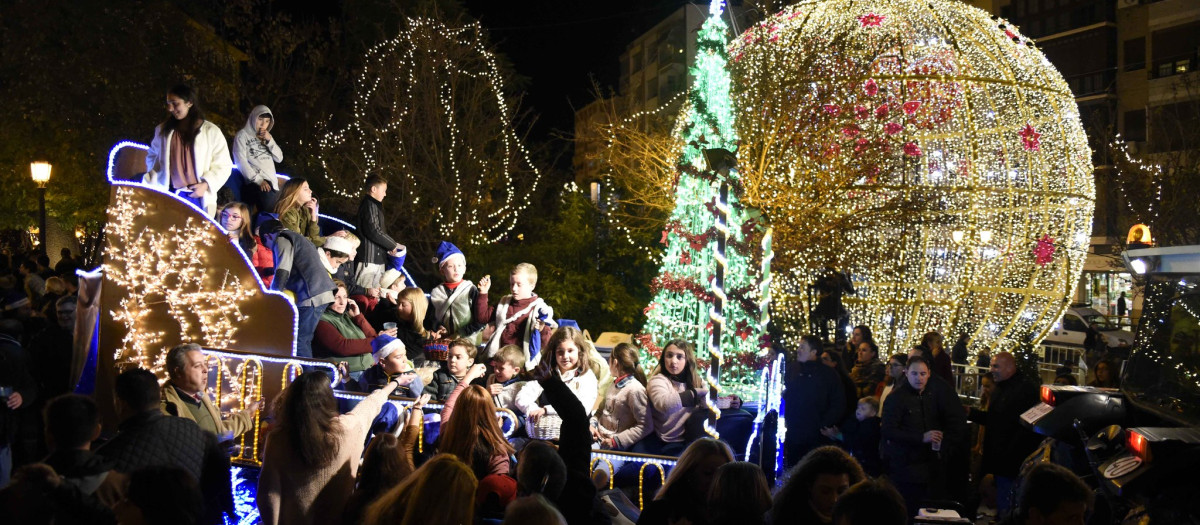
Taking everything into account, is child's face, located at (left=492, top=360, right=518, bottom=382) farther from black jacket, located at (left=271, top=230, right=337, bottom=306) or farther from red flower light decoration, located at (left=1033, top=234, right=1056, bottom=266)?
red flower light decoration, located at (left=1033, top=234, right=1056, bottom=266)

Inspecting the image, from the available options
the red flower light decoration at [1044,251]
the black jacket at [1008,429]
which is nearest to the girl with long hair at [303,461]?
the black jacket at [1008,429]

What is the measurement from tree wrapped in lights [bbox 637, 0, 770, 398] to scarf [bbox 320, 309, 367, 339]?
264cm

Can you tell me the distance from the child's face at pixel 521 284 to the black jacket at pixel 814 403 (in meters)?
2.53

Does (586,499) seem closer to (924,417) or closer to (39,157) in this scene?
(924,417)

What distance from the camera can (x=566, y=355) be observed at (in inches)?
265

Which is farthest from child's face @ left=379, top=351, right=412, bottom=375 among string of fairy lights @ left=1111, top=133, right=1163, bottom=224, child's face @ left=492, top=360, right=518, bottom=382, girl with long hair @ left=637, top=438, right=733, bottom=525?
string of fairy lights @ left=1111, top=133, right=1163, bottom=224

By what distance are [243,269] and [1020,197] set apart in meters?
10.2

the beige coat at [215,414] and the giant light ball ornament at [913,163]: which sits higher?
the giant light ball ornament at [913,163]

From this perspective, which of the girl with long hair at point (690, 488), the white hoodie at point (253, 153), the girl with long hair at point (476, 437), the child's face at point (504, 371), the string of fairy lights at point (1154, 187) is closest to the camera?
the girl with long hair at point (690, 488)

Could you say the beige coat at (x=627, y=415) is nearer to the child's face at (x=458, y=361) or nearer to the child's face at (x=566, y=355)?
the child's face at (x=566, y=355)

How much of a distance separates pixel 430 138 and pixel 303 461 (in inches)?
593

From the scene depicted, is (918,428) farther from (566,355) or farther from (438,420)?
(438,420)

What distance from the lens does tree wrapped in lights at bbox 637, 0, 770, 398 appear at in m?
7.89

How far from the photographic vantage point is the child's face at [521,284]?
8102 millimetres
